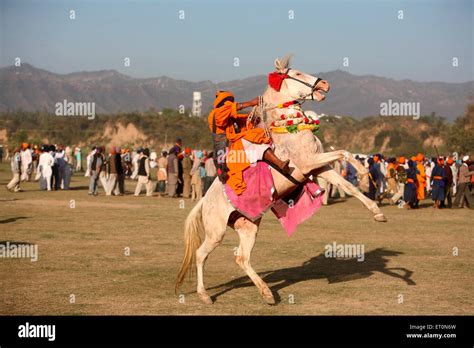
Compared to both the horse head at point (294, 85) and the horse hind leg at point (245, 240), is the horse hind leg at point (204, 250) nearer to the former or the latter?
the horse hind leg at point (245, 240)

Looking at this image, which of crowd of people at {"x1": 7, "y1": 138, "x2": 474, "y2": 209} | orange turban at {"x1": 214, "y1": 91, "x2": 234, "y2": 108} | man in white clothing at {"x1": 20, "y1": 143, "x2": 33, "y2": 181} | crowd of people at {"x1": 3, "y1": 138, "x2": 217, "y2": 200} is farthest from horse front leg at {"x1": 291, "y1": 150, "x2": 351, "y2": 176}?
man in white clothing at {"x1": 20, "y1": 143, "x2": 33, "y2": 181}

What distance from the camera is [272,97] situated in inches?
415

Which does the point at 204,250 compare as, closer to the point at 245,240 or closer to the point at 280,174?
the point at 245,240

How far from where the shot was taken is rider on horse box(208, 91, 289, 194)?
10.3 meters

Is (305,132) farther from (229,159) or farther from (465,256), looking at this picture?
(465,256)

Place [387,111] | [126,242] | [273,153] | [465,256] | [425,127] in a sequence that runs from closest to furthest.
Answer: [273,153] → [465,256] → [126,242] → [387,111] → [425,127]

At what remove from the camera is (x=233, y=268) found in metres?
13.1

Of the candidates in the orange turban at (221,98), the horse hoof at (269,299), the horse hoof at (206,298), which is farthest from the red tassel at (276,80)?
the horse hoof at (206,298)

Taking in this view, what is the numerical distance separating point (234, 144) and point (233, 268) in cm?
332

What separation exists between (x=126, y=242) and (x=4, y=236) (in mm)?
2761

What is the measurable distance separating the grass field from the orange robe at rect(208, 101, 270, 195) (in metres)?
1.67
